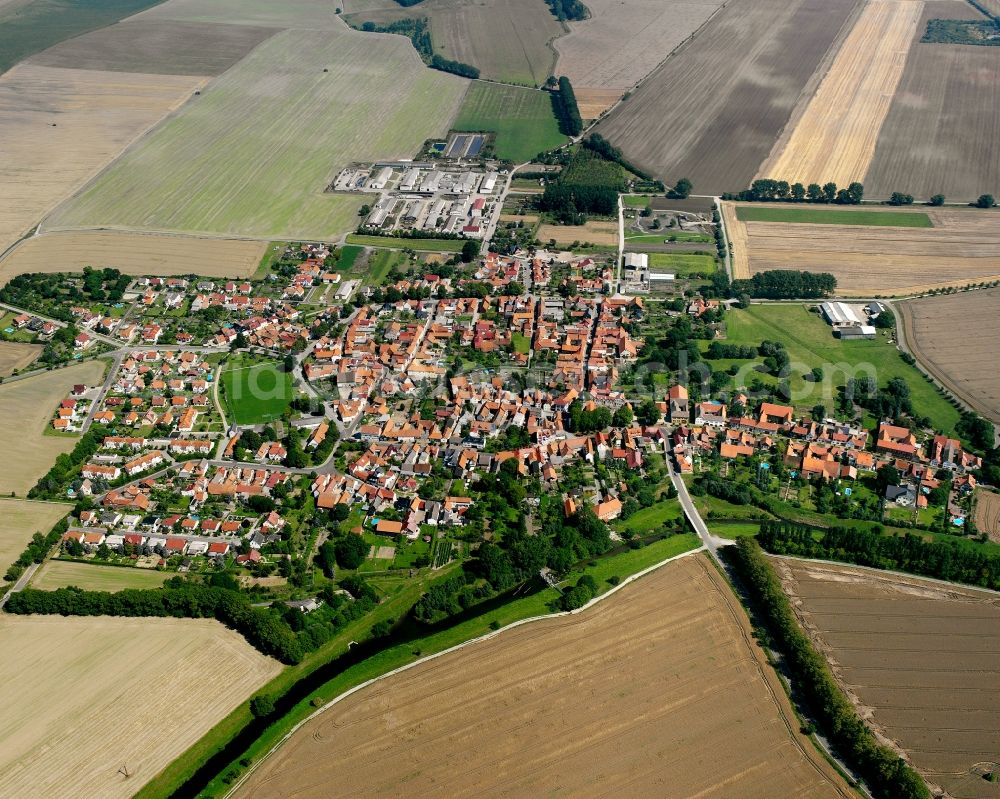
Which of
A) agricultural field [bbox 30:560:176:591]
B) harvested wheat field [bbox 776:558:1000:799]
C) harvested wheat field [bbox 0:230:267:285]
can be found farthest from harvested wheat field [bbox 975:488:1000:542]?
harvested wheat field [bbox 0:230:267:285]

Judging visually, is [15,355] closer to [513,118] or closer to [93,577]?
[93,577]

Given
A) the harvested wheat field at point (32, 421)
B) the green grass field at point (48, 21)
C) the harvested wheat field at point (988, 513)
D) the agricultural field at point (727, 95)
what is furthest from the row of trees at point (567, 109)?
the green grass field at point (48, 21)

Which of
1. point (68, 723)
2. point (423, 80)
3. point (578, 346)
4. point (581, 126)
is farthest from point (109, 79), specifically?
point (68, 723)

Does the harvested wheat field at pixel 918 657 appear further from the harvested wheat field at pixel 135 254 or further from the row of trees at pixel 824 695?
the harvested wheat field at pixel 135 254

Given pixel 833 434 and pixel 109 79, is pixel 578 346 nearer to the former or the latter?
pixel 833 434

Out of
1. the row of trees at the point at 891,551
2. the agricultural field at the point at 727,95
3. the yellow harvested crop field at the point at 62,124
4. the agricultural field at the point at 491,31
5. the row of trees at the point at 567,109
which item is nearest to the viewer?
the row of trees at the point at 891,551

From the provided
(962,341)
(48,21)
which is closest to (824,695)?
(962,341)
